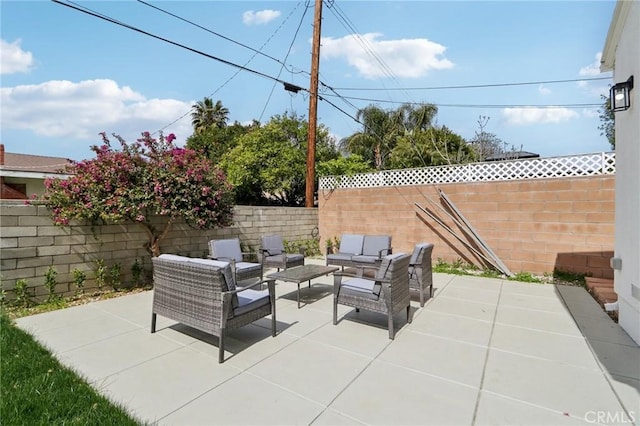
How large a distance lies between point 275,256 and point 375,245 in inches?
87.5

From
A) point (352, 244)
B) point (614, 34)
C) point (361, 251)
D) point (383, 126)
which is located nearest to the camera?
point (614, 34)

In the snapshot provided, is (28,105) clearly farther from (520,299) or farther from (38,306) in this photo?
(520,299)

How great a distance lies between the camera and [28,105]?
718 centimetres

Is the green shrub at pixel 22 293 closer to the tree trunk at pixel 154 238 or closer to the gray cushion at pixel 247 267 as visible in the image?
the tree trunk at pixel 154 238

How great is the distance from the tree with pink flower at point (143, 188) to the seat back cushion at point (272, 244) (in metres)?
1.00

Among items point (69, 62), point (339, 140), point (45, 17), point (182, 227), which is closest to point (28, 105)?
point (69, 62)

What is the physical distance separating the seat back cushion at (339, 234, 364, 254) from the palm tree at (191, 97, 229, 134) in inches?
846

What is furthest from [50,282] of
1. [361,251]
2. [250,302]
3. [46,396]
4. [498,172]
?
[498,172]

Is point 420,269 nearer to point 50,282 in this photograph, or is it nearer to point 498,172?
point 498,172

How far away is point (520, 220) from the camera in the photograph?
21.2 feet

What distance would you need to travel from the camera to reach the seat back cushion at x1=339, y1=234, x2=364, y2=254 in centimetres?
703

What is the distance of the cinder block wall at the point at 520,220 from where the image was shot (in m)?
5.71

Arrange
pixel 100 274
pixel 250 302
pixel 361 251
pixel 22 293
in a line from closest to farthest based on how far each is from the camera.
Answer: pixel 250 302, pixel 22 293, pixel 100 274, pixel 361 251

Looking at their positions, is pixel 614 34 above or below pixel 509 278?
above
